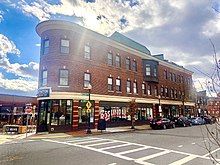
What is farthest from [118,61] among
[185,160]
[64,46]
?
[185,160]

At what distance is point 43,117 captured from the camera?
26.6 metres

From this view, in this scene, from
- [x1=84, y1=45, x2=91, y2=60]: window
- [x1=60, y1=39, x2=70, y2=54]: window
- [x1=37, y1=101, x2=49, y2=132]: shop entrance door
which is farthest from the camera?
[x1=84, y1=45, x2=91, y2=60]: window

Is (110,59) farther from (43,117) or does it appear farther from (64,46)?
(43,117)

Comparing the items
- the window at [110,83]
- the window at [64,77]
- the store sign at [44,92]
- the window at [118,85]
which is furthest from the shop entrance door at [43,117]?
the window at [118,85]

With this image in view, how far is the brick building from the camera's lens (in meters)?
26.5

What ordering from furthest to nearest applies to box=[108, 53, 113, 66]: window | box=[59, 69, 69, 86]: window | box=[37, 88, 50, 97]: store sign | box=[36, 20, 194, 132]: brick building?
box=[108, 53, 113, 66]: window < box=[59, 69, 69, 86]: window < box=[36, 20, 194, 132]: brick building < box=[37, 88, 50, 97]: store sign

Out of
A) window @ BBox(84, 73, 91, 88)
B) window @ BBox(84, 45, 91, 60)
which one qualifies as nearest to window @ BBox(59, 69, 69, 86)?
window @ BBox(84, 73, 91, 88)

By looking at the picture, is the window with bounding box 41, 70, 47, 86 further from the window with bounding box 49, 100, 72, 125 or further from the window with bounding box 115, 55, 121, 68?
the window with bounding box 115, 55, 121, 68

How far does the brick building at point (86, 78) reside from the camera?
87.0 ft

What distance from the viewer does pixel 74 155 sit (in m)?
11.7

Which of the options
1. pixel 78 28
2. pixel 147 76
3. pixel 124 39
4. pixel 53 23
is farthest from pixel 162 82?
pixel 53 23

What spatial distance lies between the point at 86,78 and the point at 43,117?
6864 mm

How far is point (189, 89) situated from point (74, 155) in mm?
49561

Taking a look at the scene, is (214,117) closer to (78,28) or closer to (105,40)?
(78,28)
